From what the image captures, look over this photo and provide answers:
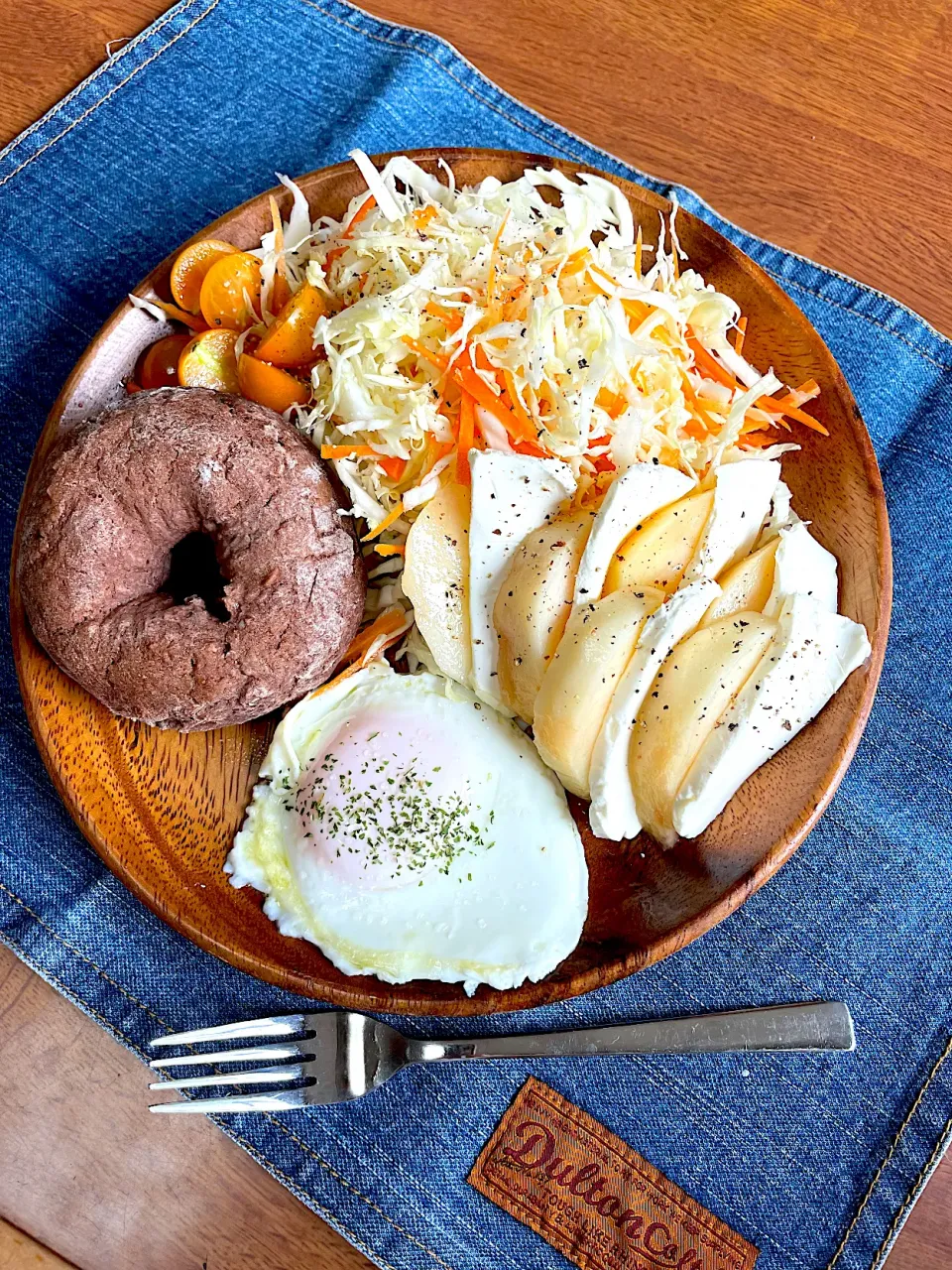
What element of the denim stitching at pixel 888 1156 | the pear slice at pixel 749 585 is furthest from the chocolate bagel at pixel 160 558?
the denim stitching at pixel 888 1156

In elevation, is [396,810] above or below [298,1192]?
above

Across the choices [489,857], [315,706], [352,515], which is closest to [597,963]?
[489,857]

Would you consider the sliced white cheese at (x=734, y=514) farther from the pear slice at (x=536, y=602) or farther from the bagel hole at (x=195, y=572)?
the bagel hole at (x=195, y=572)

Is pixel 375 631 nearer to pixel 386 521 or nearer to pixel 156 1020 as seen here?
pixel 386 521

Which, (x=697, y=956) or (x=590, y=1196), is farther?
(x=697, y=956)

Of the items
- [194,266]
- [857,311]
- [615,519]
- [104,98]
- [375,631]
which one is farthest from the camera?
[104,98]

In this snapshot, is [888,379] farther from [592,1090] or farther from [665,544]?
[592,1090]

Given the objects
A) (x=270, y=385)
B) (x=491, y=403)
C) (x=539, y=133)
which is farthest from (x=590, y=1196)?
(x=539, y=133)
